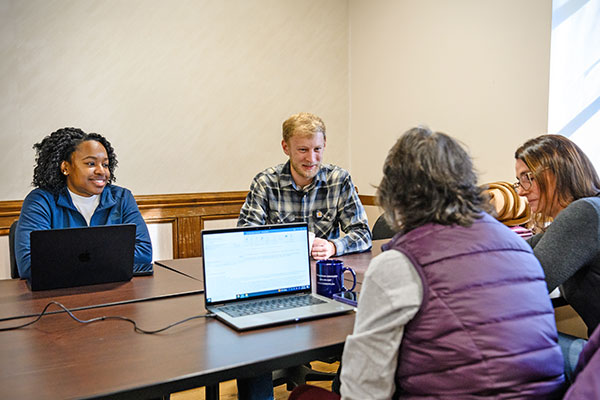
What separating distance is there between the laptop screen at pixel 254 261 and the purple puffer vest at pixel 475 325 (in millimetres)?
594

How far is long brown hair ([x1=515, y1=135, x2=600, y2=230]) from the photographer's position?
1757mm

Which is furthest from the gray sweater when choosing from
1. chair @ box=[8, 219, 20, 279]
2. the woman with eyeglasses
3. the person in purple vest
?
chair @ box=[8, 219, 20, 279]

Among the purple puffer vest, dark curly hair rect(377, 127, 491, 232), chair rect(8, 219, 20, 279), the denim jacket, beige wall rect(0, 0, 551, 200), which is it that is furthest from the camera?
beige wall rect(0, 0, 551, 200)

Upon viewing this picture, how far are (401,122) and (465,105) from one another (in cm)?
61

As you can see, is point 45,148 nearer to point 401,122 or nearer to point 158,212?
point 158,212

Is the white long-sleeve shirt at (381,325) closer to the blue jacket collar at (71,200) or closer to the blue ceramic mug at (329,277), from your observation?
the blue ceramic mug at (329,277)

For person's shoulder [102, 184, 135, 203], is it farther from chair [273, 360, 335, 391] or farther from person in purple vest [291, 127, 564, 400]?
person in purple vest [291, 127, 564, 400]

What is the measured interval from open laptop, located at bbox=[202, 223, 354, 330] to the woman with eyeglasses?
2.15 ft

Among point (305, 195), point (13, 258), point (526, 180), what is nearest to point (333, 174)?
point (305, 195)

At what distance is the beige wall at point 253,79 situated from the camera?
3.25m

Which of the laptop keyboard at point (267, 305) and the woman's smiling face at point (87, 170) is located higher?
the woman's smiling face at point (87, 170)

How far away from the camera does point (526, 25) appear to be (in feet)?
9.99

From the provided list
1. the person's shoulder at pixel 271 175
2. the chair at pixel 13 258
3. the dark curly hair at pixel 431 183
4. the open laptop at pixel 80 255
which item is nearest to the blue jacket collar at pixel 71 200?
the chair at pixel 13 258

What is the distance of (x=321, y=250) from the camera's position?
87.5 inches
